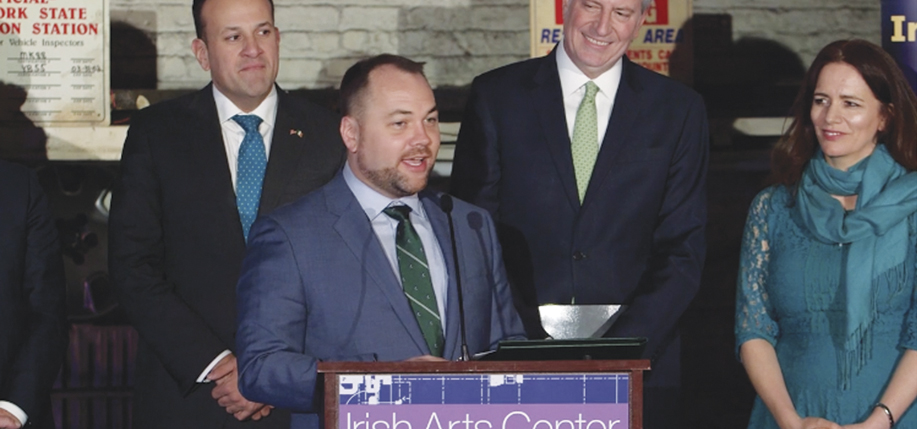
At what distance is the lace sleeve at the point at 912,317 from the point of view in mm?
3031

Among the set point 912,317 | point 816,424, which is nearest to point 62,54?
point 816,424

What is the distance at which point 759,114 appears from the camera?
5.45 meters

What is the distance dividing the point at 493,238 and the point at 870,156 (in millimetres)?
1113

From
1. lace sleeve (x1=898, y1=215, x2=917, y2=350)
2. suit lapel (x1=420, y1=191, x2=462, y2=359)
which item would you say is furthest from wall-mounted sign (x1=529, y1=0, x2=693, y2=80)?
suit lapel (x1=420, y1=191, x2=462, y2=359)

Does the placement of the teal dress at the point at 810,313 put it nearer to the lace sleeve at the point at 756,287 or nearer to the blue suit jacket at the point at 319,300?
the lace sleeve at the point at 756,287

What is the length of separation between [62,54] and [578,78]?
242cm

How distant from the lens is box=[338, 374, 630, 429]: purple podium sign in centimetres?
207

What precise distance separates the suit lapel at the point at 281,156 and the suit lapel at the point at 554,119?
64cm

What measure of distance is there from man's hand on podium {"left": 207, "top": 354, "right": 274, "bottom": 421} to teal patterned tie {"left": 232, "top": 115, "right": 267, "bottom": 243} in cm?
34

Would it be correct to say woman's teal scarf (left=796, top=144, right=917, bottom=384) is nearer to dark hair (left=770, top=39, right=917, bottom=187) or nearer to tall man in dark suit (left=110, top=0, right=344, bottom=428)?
dark hair (left=770, top=39, right=917, bottom=187)

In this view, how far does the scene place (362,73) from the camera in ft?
8.53

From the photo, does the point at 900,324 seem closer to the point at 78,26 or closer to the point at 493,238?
the point at 493,238

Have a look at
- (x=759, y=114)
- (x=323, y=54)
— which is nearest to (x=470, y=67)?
(x=323, y=54)

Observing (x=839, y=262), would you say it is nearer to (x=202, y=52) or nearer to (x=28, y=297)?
(x=202, y=52)
